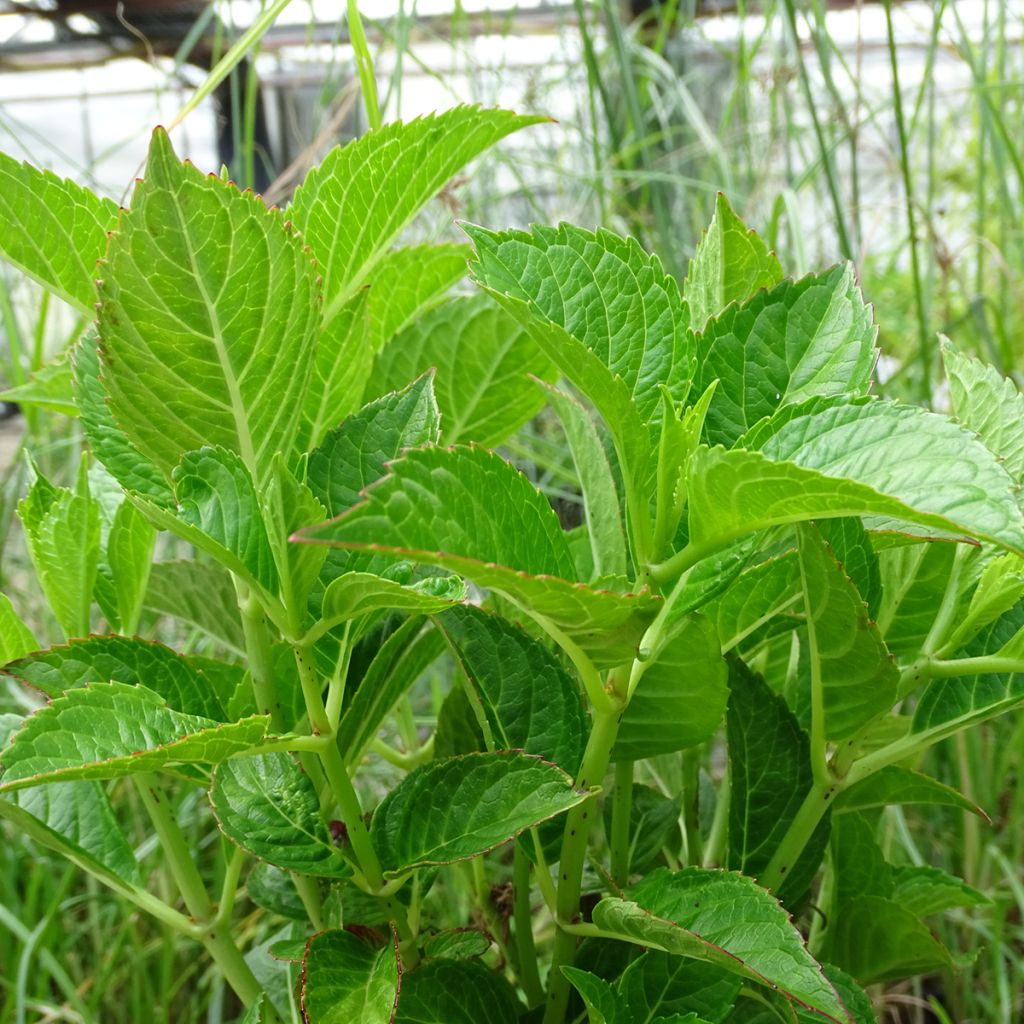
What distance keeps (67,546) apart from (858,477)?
10.7 inches

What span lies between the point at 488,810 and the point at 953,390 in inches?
7.8

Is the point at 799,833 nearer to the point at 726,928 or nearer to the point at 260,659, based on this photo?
the point at 726,928

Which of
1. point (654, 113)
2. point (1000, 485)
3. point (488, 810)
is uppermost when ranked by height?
point (654, 113)

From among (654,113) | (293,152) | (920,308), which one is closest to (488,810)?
(920,308)

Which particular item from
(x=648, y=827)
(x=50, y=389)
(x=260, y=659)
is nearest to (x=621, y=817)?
(x=648, y=827)

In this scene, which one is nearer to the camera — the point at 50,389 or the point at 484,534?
the point at 484,534

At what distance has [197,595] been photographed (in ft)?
1.33

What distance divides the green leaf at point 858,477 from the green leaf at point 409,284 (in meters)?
0.18

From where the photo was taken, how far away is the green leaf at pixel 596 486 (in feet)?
0.99

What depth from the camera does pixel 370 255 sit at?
1.07ft

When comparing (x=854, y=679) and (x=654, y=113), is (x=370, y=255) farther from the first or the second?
(x=654, y=113)

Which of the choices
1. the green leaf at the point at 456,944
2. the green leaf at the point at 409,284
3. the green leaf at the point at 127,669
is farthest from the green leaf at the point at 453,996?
the green leaf at the point at 409,284

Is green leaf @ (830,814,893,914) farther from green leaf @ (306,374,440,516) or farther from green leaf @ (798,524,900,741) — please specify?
green leaf @ (306,374,440,516)

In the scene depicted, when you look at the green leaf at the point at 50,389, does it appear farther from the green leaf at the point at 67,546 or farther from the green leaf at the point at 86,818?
the green leaf at the point at 86,818
